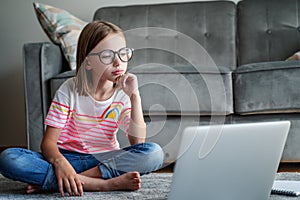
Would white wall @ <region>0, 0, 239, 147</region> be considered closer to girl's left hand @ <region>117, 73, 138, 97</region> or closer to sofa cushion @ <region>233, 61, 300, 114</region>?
sofa cushion @ <region>233, 61, 300, 114</region>

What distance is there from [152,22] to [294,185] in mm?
1697

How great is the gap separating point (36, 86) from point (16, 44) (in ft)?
3.40

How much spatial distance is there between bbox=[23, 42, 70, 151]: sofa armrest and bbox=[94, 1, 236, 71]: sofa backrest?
0.55m

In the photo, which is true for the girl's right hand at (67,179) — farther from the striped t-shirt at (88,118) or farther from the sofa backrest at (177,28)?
the sofa backrest at (177,28)

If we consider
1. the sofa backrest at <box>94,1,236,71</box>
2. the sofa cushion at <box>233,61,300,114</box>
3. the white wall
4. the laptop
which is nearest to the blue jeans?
the laptop

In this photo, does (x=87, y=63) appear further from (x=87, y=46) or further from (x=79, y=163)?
(x=79, y=163)

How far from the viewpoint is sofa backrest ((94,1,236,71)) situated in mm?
2928

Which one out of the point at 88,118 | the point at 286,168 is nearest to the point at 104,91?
the point at 88,118

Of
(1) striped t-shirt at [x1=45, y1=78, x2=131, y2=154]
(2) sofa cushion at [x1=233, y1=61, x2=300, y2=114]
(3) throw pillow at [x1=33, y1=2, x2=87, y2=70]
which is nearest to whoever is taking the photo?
(1) striped t-shirt at [x1=45, y1=78, x2=131, y2=154]

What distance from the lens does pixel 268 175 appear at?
1.12m

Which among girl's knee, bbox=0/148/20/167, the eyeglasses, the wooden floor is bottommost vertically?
the wooden floor

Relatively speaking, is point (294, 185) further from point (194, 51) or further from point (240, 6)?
point (240, 6)

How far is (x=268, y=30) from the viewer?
2.93 meters

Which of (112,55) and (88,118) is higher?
(112,55)
